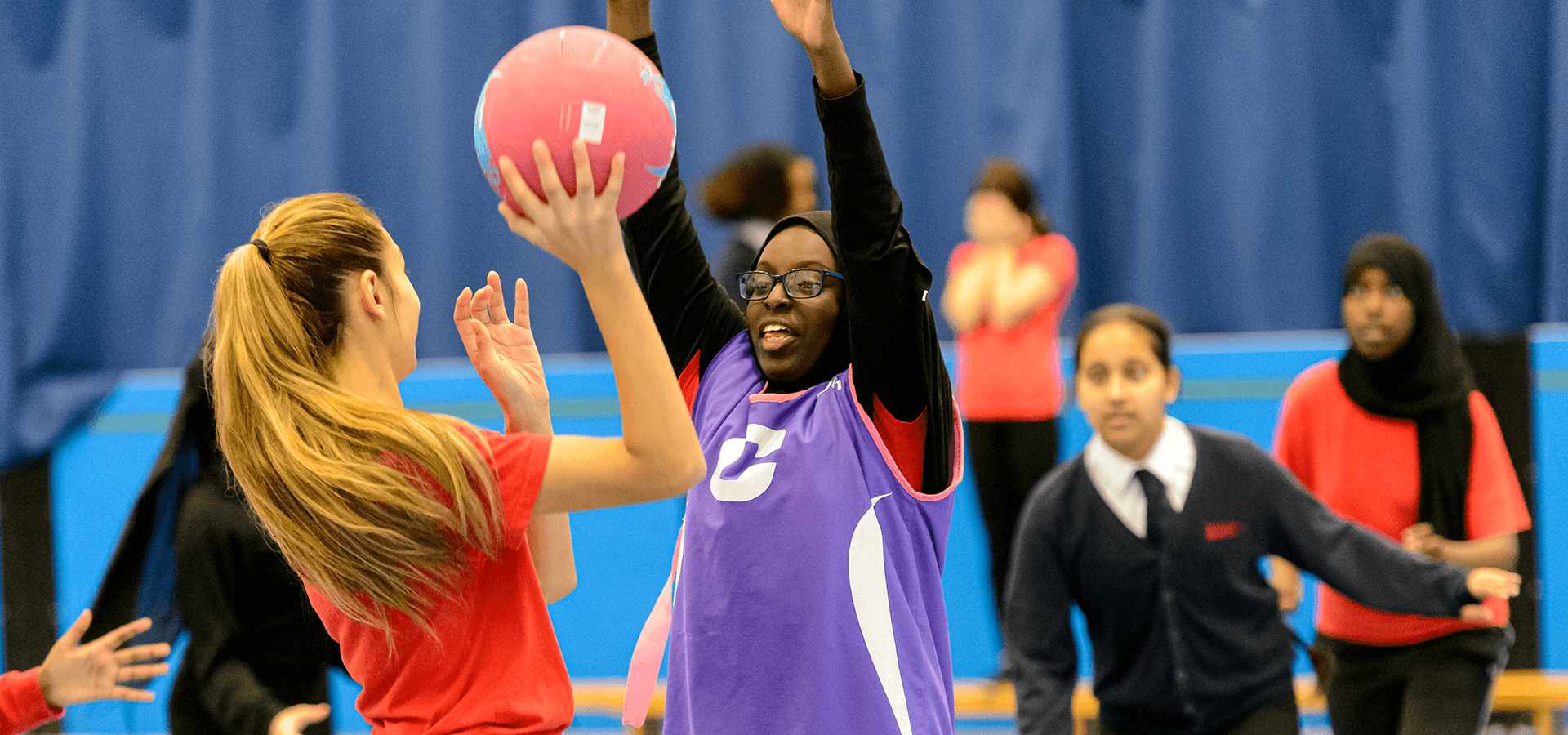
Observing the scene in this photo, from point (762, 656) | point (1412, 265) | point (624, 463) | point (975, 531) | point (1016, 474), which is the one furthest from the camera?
point (975, 531)

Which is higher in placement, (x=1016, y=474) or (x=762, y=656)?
(x=762, y=656)

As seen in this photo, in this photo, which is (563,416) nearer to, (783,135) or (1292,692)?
(783,135)

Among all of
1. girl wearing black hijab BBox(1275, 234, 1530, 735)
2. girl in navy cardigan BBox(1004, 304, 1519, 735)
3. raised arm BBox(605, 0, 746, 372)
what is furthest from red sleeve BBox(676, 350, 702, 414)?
girl wearing black hijab BBox(1275, 234, 1530, 735)

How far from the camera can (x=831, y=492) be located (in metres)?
1.71

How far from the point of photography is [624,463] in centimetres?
135

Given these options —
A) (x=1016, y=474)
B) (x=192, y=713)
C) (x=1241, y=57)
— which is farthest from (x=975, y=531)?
(x=192, y=713)

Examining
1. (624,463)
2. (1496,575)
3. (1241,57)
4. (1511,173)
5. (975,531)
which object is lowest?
(975,531)

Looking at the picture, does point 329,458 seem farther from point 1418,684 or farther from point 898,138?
point 898,138

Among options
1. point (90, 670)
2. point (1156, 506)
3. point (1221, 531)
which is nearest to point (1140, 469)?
point (1156, 506)

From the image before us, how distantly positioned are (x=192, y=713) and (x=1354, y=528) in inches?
91.1

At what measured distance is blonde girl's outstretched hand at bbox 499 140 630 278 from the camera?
1.24m

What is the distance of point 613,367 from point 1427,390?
A: 252 centimetres

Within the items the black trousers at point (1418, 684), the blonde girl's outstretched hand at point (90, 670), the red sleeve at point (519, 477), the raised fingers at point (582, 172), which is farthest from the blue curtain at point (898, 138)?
the raised fingers at point (582, 172)

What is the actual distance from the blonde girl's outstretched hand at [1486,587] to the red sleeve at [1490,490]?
74 centimetres
